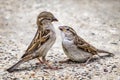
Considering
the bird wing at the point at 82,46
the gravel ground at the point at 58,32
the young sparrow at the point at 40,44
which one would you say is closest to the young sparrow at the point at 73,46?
the bird wing at the point at 82,46

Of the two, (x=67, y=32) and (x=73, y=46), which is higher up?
(x=67, y=32)

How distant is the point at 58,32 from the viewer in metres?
8.98

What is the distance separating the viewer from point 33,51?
6.43m

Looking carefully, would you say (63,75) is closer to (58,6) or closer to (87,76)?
(87,76)

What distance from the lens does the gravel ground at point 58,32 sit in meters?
6.58

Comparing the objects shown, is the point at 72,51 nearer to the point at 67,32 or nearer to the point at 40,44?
the point at 67,32

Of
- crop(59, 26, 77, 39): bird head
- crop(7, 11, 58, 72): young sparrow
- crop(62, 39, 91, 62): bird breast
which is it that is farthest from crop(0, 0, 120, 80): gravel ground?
crop(59, 26, 77, 39): bird head

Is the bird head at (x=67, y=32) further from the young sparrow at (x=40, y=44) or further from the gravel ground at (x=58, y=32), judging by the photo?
the gravel ground at (x=58, y=32)

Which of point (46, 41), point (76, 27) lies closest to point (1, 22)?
point (76, 27)

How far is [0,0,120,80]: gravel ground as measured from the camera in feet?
21.6

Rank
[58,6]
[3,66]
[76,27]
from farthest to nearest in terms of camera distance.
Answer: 1. [58,6]
2. [76,27]
3. [3,66]

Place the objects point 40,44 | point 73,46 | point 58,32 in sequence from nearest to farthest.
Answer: point 40,44, point 73,46, point 58,32

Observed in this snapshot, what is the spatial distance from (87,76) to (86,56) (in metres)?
0.40

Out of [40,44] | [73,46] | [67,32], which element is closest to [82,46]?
[73,46]
